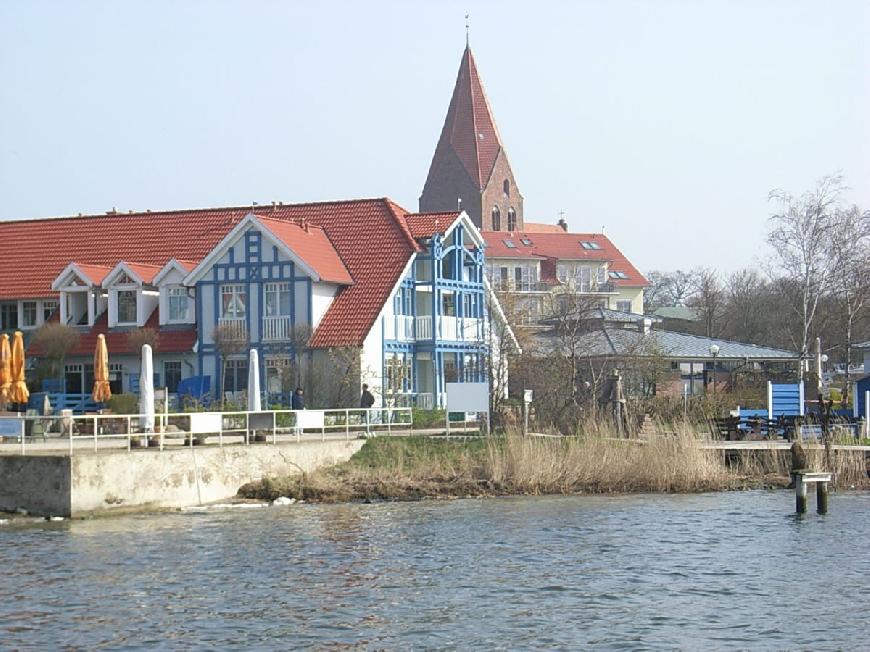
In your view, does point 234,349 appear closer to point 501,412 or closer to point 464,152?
point 501,412

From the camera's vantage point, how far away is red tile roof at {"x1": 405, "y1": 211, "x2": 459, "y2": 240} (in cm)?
5694

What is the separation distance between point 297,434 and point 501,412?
8244 millimetres

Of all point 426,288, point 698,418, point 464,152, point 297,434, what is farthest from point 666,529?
point 464,152

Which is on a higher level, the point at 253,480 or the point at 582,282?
the point at 582,282

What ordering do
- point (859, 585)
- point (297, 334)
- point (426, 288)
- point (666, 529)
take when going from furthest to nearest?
1. point (426, 288)
2. point (297, 334)
3. point (666, 529)
4. point (859, 585)

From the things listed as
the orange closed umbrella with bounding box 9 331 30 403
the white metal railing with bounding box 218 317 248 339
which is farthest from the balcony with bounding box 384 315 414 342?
the orange closed umbrella with bounding box 9 331 30 403

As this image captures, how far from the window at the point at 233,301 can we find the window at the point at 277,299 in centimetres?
86

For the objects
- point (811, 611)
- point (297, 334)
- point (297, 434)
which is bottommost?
point (811, 611)

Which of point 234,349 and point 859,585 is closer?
point 859,585

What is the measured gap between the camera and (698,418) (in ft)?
152

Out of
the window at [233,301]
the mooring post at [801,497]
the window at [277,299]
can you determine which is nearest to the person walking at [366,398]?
the window at [277,299]

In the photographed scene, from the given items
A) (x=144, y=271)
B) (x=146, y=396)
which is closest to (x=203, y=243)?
(x=144, y=271)

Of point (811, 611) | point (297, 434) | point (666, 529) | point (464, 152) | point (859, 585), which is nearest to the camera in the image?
point (811, 611)

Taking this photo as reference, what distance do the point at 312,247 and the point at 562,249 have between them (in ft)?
233
